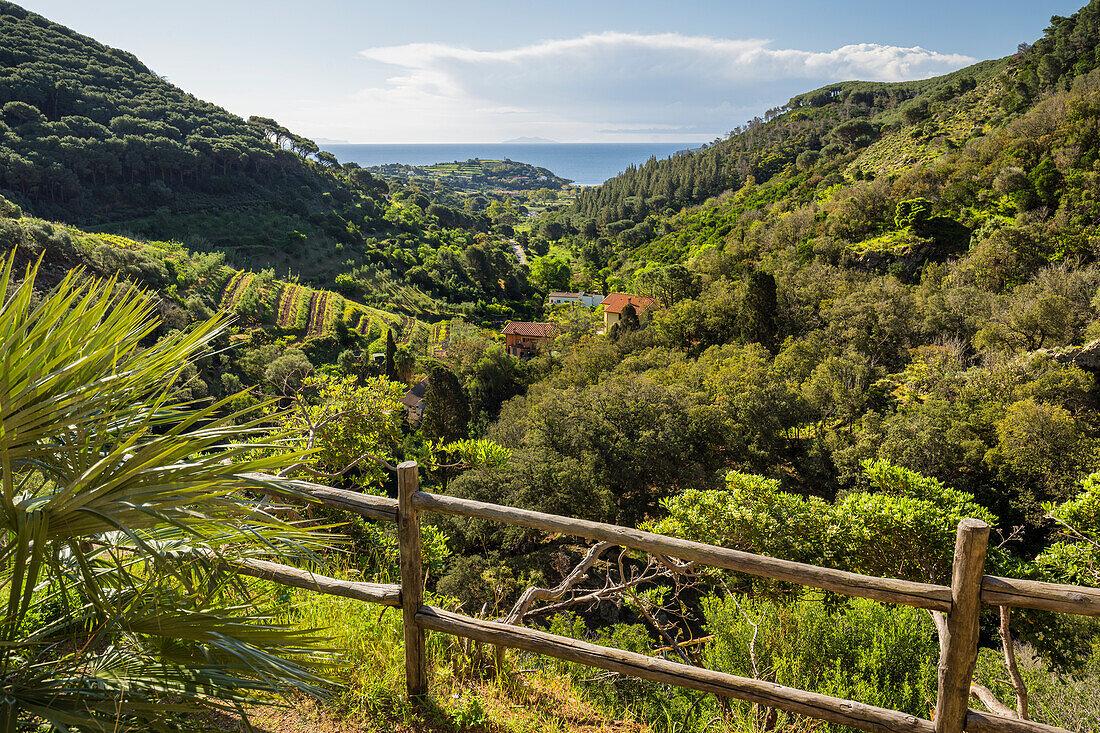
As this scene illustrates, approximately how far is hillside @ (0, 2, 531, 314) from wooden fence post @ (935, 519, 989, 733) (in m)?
53.9

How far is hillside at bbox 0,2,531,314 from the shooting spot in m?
49.9

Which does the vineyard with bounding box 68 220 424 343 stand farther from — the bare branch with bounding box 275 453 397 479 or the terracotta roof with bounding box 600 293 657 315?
the bare branch with bounding box 275 453 397 479

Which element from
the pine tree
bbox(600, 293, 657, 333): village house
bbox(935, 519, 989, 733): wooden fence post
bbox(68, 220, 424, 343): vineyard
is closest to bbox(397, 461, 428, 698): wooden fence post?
bbox(935, 519, 989, 733): wooden fence post

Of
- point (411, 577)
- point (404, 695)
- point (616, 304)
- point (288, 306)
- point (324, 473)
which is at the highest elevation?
point (616, 304)

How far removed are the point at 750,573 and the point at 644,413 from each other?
13.5 m

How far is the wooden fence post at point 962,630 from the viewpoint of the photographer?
195cm

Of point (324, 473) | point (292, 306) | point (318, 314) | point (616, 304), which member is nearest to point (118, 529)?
point (324, 473)

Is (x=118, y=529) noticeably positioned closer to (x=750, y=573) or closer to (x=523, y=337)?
(x=750, y=573)

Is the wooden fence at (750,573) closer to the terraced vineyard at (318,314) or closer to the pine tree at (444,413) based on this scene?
the pine tree at (444,413)

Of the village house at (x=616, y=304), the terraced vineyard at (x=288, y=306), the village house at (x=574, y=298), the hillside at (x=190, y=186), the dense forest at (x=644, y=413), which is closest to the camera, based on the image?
the dense forest at (x=644, y=413)

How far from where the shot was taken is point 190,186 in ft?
196

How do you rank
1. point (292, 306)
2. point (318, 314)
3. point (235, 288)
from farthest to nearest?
point (318, 314), point (292, 306), point (235, 288)

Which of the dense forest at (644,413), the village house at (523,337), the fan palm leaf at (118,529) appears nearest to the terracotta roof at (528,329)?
the village house at (523,337)

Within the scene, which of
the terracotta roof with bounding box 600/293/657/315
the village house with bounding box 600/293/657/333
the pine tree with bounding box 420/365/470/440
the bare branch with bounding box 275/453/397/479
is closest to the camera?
the bare branch with bounding box 275/453/397/479
